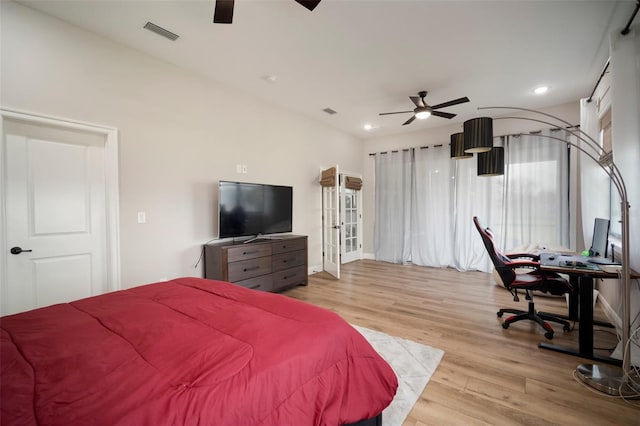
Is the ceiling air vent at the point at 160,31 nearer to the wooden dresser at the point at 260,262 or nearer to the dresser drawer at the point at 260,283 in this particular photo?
the wooden dresser at the point at 260,262

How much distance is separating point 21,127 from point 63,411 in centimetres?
280

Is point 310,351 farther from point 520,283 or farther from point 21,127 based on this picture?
point 21,127

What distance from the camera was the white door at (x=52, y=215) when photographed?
7.63 ft

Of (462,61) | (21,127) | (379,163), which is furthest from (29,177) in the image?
(379,163)

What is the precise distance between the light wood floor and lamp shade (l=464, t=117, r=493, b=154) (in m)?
1.92

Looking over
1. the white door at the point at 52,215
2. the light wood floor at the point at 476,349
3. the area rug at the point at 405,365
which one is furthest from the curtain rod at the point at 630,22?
the white door at the point at 52,215

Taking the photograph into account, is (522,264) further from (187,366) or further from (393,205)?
(393,205)

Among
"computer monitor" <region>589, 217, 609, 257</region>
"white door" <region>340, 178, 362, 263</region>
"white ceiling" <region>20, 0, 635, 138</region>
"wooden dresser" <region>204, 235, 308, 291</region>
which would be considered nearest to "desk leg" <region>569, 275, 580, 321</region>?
"computer monitor" <region>589, 217, 609, 257</region>

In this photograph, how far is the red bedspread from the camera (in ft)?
2.71

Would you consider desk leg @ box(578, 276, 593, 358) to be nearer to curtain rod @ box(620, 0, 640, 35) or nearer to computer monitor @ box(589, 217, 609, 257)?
computer monitor @ box(589, 217, 609, 257)

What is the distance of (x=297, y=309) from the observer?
1567 millimetres

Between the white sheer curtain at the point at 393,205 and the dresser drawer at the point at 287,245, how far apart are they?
2670 mm

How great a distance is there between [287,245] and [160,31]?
9.63 feet

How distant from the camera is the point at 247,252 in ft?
11.7
